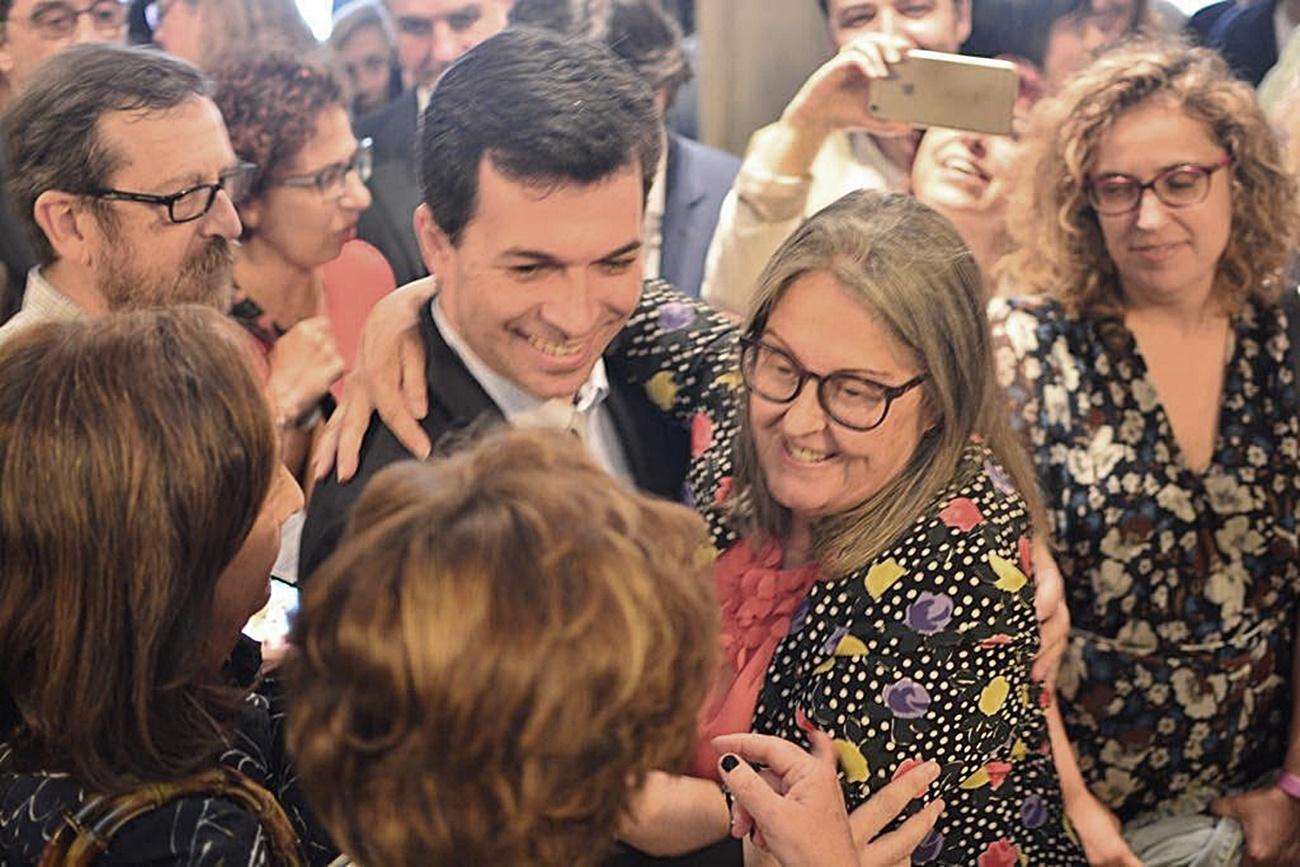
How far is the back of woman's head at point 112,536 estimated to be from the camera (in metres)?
1.16

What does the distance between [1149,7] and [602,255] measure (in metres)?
2.01

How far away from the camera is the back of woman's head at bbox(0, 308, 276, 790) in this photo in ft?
3.81

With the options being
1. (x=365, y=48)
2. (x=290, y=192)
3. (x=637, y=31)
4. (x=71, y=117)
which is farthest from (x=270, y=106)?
(x=365, y=48)

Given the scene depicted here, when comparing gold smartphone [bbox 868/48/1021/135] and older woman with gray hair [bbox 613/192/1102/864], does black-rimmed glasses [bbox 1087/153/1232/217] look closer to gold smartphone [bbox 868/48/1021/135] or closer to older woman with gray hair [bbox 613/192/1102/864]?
gold smartphone [bbox 868/48/1021/135]

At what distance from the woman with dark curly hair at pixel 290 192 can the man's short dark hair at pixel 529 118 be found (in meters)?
0.97

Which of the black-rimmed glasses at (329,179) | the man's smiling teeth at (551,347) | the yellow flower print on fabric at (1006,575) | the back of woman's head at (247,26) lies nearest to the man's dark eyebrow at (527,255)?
the man's smiling teeth at (551,347)

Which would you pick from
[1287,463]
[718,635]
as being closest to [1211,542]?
[1287,463]

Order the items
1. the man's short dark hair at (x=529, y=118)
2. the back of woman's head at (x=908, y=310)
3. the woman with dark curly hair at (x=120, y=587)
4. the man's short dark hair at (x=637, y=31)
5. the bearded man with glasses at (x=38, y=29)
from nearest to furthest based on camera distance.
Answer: the woman with dark curly hair at (x=120, y=587) < the back of woman's head at (x=908, y=310) < the man's short dark hair at (x=529, y=118) < the bearded man with glasses at (x=38, y=29) < the man's short dark hair at (x=637, y=31)

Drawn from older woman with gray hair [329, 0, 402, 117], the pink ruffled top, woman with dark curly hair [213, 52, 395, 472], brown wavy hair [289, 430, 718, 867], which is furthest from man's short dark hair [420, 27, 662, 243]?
older woman with gray hair [329, 0, 402, 117]

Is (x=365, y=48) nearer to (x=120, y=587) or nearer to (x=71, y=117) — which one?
(x=71, y=117)

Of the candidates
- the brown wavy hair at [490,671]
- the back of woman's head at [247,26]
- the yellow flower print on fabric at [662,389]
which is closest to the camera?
the brown wavy hair at [490,671]

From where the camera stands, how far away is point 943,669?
142cm

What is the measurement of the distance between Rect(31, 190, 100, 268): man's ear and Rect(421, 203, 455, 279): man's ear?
2.11 feet

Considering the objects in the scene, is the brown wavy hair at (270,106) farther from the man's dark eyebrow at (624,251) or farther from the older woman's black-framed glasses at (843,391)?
the older woman's black-framed glasses at (843,391)
